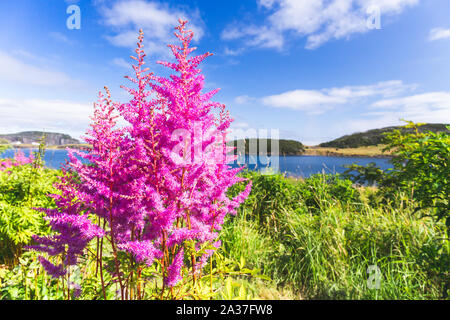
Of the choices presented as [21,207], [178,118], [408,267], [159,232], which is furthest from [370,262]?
[21,207]

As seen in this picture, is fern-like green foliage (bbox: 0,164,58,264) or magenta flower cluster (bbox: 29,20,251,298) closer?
magenta flower cluster (bbox: 29,20,251,298)

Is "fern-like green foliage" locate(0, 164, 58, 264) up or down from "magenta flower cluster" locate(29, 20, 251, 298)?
down

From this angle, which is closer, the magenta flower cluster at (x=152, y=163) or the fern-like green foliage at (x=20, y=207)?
the magenta flower cluster at (x=152, y=163)

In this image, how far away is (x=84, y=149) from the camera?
59.8 inches

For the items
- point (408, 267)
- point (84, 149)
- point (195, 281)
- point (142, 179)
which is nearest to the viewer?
point (142, 179)

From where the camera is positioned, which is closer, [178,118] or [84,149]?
[178,118]

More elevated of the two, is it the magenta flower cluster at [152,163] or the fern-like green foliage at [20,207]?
the magenta flower cluster at [152,163]

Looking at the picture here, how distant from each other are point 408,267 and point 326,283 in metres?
1.26

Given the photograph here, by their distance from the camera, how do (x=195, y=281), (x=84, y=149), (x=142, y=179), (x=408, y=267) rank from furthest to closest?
(x=408, y=267) < (x=195, y=281) < (x=84, y=149) < (x=142, y=179)

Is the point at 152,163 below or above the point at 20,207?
above

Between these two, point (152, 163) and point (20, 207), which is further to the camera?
point (20, 207)
